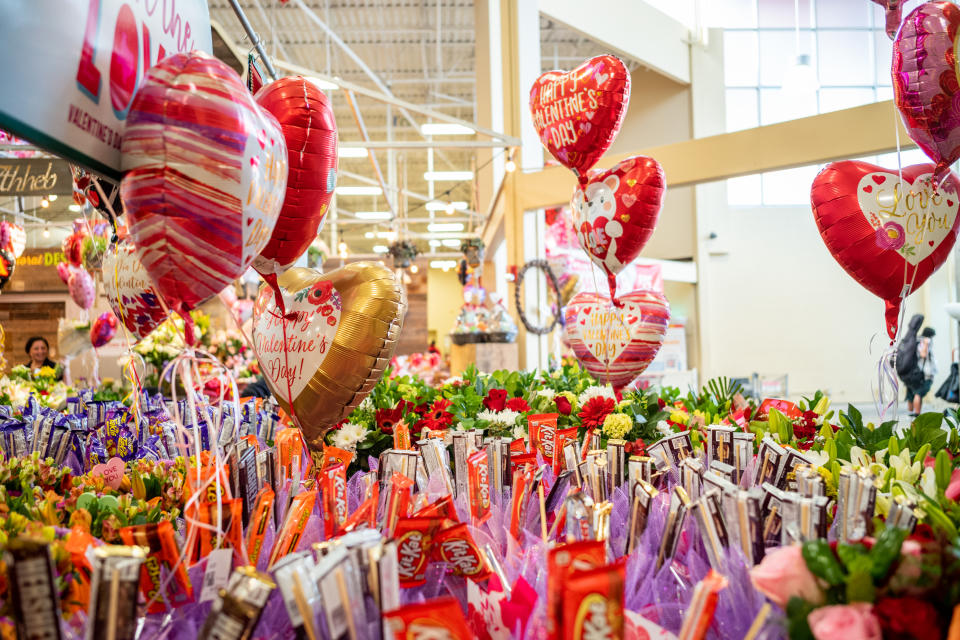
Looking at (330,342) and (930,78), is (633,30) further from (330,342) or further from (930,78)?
(330,342)

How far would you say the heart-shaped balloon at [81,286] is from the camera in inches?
200

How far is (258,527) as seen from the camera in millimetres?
1061

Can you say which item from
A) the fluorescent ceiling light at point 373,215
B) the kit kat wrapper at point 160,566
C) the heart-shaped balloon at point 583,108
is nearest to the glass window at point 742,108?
the fluorescent ceiling light at point 373,215

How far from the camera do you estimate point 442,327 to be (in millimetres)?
20672

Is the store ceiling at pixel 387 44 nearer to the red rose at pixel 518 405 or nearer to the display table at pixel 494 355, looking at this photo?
the display table at pixel 494 355

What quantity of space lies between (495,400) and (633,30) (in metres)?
8.18

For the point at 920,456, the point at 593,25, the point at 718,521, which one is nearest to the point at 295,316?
the point at 718,521

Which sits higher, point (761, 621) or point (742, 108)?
point (742, 108)

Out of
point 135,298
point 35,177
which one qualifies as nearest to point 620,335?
point 135,298

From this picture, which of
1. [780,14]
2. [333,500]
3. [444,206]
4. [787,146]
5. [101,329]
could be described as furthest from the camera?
[444,206]

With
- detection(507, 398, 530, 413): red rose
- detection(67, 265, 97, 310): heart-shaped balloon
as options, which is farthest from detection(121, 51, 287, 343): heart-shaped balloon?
detection(67, 265, 97, 310): heart-shaped balloon

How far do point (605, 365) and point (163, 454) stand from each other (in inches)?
70.8

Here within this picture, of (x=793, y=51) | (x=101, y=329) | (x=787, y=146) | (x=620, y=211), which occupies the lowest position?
(x=101, y=329)

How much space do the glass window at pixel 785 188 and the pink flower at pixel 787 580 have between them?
512 inches
